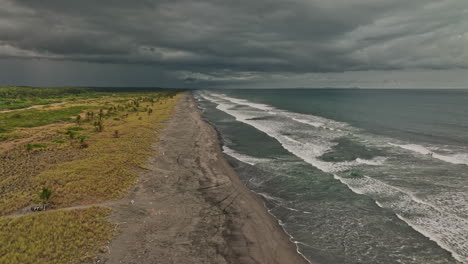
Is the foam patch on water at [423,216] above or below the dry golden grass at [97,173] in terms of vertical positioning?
below

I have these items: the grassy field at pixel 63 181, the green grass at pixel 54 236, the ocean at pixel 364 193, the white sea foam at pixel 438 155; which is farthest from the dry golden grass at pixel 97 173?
the white sea foam at pixel 438 155

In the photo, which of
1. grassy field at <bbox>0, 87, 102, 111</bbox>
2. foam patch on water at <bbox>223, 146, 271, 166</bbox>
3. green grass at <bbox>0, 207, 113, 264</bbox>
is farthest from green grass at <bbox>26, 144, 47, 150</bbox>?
grassy field at <bbox>0, 87, 102, 111</bbox>

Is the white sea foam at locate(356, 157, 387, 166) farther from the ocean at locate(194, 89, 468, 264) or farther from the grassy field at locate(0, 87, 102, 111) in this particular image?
the grassy field at locate(0, 87, 102, 111)

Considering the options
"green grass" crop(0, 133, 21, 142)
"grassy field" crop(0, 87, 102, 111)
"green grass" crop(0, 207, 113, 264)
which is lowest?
"green grass" crop(0, 207, 113, 264)

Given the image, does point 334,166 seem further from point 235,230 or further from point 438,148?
point 438,148

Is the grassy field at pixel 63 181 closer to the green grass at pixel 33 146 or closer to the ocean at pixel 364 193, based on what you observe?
the green grass at pixel 33 146

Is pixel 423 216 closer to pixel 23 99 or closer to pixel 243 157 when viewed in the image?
pixel 243 157
